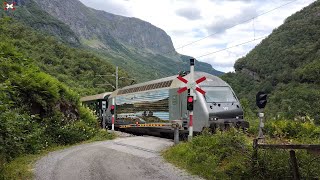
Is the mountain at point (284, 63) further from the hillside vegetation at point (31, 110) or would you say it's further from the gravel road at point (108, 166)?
the gravel road at point (108, 166)

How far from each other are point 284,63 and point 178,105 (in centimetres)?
6245

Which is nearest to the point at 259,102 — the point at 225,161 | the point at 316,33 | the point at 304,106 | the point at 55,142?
the point at 225,161

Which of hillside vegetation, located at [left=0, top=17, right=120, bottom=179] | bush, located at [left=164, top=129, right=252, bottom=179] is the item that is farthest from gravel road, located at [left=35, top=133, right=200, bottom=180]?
hillside vegetation, located at [left=0, top=17, right=120, bottom=179]

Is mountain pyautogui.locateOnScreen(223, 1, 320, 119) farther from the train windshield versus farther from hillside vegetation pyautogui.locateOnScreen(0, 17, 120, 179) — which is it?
hillside vegetation pyautogui.locateOnScreen(0, 17, 120, 179)

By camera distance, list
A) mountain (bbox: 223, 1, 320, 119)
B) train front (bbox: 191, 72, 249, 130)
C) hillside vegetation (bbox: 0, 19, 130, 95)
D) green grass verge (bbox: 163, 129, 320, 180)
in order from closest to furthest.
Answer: green grass verge (bbox: 163, 129, 320, 180) < train front (bbox: 191, 72, 249, 130) < hillside vegetation (bbox: 0, 19, 130, 95) < mountain (bbox: 223, 1, 320, 119)

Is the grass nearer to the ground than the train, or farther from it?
nearer to the ground

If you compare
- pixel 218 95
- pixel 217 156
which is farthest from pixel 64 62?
pixel 217 156

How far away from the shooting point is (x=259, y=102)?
10.1m

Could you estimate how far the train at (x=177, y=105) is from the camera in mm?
16406

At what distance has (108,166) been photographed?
34.4 ft

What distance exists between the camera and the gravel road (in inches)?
365

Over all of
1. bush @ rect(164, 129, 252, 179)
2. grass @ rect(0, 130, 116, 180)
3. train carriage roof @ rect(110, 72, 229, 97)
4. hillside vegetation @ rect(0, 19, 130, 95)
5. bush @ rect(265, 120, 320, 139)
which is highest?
hillside vegetation @ rect(0, 19, 130, 95)

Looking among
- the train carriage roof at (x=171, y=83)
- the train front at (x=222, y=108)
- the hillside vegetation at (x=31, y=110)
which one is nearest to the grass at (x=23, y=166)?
the hillside vegetation at (x=31, y=110)

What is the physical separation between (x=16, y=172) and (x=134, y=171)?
307 cm
